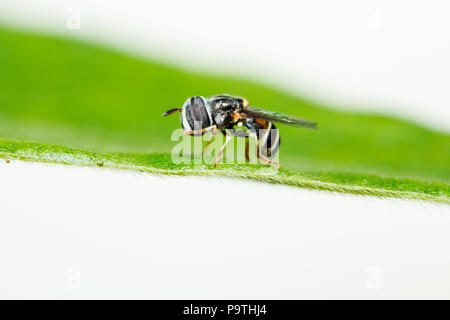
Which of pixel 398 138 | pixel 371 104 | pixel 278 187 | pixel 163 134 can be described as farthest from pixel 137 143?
pixel 371 104

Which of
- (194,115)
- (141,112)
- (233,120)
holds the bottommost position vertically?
(194,115)

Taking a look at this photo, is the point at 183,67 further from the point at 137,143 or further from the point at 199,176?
the point at 199,176

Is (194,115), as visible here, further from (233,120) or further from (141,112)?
(141,112)

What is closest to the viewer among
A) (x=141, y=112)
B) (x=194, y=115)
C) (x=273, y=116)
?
(x=194, y=115)

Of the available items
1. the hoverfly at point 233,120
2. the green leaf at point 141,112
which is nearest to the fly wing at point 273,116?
the hoverfly at point 233,120

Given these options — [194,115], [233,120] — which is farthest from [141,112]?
[194,115]

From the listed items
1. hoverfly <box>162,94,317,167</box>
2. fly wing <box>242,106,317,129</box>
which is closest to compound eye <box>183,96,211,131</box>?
hoverfly <box>162,94,317,167</box>

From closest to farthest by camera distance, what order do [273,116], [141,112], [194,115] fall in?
[194,115]
[273,116]
[141,112]

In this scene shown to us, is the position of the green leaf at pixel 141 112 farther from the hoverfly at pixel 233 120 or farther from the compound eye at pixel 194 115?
the compound eye at pixel 194 115

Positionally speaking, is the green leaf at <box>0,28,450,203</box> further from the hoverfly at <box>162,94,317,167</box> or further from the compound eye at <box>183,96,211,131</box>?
the compound eye at <box>183,96,211,131</box>
